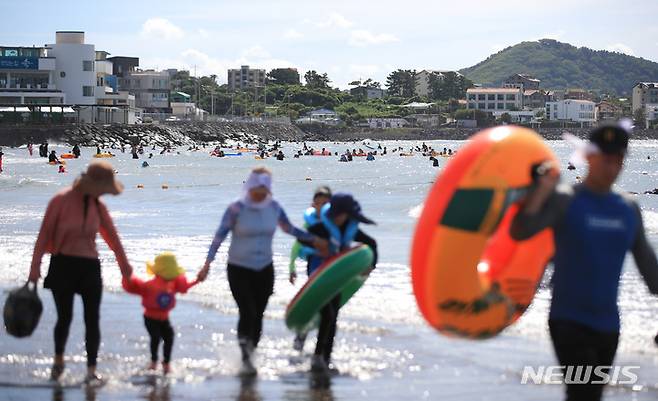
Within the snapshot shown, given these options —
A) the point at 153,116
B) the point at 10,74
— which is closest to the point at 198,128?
the point at 153,116

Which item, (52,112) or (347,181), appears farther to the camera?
(52,112)

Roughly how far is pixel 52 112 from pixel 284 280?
355ft

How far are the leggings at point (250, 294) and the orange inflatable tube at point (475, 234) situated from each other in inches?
119

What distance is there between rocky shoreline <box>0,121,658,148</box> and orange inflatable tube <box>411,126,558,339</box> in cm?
10722

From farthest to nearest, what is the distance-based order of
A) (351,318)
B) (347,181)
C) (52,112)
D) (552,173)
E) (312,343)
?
(52,112), (347,181), (351,318), (312,343), (552,173)

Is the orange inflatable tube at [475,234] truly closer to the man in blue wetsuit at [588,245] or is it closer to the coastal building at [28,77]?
the man in blue wetsuit at [588,245]

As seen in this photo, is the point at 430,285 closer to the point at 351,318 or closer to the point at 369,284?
the point at 351,318

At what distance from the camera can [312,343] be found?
9703 mm

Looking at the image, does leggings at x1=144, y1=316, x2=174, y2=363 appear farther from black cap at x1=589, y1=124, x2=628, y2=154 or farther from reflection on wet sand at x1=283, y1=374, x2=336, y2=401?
black cap at x1=589, y1=124, x2=628, y2=154

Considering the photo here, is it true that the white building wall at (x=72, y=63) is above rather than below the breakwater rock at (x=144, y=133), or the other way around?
above

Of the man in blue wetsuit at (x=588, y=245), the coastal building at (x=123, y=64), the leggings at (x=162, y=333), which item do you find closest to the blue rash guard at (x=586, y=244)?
the man in blue wetsuit at (x=588, y=245)

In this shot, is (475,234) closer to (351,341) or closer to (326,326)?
(326,326)

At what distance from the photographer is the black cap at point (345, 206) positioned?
330 inches

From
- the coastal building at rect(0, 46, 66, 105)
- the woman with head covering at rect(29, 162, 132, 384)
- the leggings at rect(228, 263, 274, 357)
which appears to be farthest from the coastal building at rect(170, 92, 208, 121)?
the woman with head covering at rect(29, 162, 132, 384)
